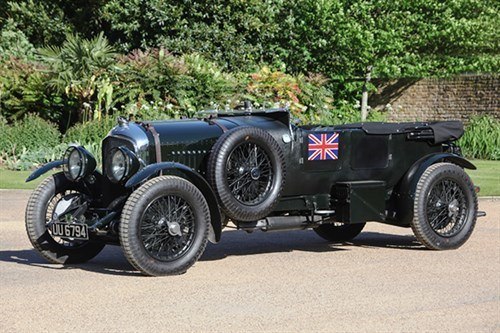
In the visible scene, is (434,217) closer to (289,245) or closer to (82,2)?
(289,245)

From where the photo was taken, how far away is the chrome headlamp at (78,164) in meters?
9.16

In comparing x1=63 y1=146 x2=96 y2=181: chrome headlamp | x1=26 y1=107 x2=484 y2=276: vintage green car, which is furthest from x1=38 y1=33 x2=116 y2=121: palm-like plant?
x1=63 y1=146 x2=96 y2=181: chrome headlamp

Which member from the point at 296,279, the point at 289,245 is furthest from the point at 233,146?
the point at 289,245

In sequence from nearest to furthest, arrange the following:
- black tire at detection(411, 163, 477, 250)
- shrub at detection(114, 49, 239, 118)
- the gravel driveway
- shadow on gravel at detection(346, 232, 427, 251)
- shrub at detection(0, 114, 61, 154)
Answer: the gravel driveway
black tire at detection(411, 163, 477, 250)
shadow on gravel at detection(346, 232, 427, 251)
shrub at detection(0, 114, 61, 154)
shrub at detection(114, 49, 239, 118)

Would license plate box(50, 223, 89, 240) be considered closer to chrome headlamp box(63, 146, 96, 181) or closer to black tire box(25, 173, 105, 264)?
black tire box(25, 173, 105, 264)

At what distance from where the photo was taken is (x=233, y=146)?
Answer: 29.0ft

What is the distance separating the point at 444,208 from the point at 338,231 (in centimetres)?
127

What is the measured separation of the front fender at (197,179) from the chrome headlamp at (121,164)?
179 mm

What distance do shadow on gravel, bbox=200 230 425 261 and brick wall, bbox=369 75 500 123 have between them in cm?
1547

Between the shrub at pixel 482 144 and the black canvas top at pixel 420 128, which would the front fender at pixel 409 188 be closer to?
the black canvas top at pixel 420 128

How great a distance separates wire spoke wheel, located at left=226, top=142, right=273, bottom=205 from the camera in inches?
356

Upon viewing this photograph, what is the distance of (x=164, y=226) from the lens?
8.52 m

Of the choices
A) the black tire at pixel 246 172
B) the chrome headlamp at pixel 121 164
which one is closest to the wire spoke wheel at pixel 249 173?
the black tire at pixel 246 172

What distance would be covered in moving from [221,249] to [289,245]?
0.80 m
